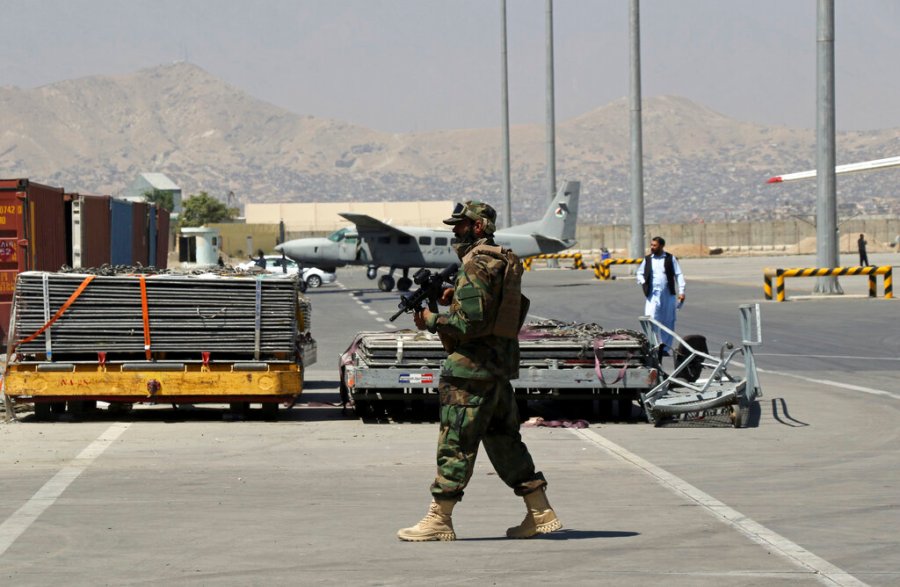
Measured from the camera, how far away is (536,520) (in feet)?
28.6

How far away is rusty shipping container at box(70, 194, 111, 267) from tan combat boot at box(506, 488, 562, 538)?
15778 mm

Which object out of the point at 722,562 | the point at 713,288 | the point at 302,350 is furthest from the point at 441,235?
the point at 722,562

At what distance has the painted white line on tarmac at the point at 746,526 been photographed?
25.0 ft

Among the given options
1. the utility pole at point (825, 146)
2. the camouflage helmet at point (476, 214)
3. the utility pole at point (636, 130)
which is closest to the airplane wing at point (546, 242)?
the utility pole at point (636, 130)

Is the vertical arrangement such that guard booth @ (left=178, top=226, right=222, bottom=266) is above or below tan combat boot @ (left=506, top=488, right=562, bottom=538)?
above

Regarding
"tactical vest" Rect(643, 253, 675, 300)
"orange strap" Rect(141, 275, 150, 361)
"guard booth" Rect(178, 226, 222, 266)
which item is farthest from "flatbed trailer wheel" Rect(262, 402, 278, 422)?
"guard booth" Rect(178, 226, 222, 266)

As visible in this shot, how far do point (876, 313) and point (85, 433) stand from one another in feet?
77.5

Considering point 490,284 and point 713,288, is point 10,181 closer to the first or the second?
point 490,284

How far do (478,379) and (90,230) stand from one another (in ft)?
56.0

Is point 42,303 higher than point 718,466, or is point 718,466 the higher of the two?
point 42,303

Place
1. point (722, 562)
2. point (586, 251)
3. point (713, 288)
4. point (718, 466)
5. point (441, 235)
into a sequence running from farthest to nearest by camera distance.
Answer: point (586, 251)
point (441, 235)
point (713, 288)
point (718, 466)
point (722, 562)

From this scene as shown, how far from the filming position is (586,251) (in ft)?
468

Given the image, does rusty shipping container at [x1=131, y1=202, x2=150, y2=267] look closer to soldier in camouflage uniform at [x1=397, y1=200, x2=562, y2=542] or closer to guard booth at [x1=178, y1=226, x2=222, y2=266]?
soldier in camouflage uniform at [x1=397, y1=200, x2=562, y2=542]

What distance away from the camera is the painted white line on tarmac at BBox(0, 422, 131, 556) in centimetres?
891
